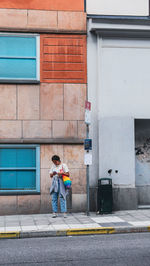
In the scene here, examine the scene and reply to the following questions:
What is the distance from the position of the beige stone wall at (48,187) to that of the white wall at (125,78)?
1631mm

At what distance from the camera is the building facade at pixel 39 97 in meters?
12.2

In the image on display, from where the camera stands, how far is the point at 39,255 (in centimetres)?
704

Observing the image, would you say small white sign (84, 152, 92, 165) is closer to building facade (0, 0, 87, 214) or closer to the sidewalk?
building facade (0, 0, 87, 214)

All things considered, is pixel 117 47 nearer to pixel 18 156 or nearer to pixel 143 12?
pixel 143 12

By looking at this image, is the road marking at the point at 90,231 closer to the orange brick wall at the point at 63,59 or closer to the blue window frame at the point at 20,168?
the blue window frame at the point at 20,168

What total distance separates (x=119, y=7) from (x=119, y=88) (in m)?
2.72

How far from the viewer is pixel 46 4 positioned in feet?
41.1

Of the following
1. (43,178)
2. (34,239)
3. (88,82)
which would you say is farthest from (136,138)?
(34,239)

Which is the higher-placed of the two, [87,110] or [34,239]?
[87,110]

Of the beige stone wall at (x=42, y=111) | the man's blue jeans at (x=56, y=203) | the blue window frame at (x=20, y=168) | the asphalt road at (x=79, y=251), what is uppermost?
the beige stone wall at (x=42, y=111)

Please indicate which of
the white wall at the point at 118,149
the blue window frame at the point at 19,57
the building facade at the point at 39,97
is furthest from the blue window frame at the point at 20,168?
the blue window frame at the point at 19,57

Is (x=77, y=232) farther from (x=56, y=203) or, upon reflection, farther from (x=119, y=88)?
(x=119, y=88)

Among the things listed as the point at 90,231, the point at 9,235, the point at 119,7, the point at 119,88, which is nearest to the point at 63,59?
the point at 119,88

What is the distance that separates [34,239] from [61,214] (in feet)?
10.3
